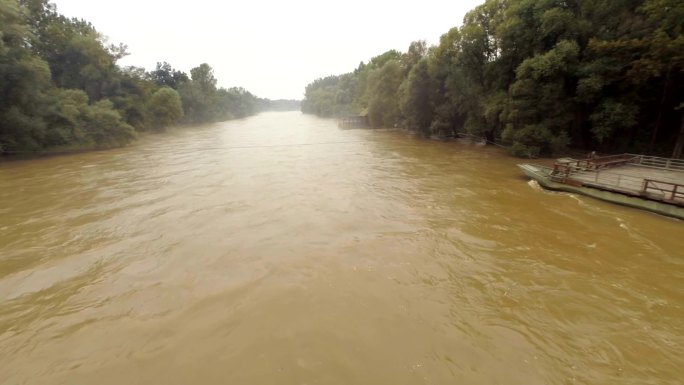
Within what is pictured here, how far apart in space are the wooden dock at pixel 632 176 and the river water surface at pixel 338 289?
1.07m

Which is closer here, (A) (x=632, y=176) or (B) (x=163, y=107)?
(A) (x=632, y=176)

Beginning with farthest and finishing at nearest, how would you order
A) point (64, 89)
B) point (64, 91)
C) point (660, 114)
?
1. point (64, 89)
2. point (64, 91)
3. point (660, 114)

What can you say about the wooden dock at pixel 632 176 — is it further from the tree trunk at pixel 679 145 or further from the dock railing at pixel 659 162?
the tree trunk at pixel 679 145

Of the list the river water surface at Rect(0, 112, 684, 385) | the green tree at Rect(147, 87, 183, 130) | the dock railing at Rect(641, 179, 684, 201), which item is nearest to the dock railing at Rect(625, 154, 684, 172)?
the dock railing at Rect(641, 179, 684, 201)

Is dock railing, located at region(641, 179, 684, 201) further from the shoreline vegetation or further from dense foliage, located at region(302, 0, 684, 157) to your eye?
the shoreline vegetation

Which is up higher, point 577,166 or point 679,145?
point 679,145

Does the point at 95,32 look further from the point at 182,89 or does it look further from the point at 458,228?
the point at 458,228

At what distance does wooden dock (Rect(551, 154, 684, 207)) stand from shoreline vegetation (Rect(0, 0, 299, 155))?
41.4 m

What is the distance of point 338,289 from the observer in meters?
8.31

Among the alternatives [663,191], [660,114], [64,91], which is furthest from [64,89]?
[660,114]

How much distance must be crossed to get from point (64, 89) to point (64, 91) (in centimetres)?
611

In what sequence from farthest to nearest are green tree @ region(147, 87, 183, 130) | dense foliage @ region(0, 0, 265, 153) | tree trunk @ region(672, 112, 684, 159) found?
green tree @ region(147, 87, 183, 130), dense foliage @ region(0, 0, 265, 153), tree trunk @ region(672, 112, 684, 159)

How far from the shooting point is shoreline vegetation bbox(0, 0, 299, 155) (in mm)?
26797

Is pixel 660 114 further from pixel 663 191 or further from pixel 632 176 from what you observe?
pixel 663 191
